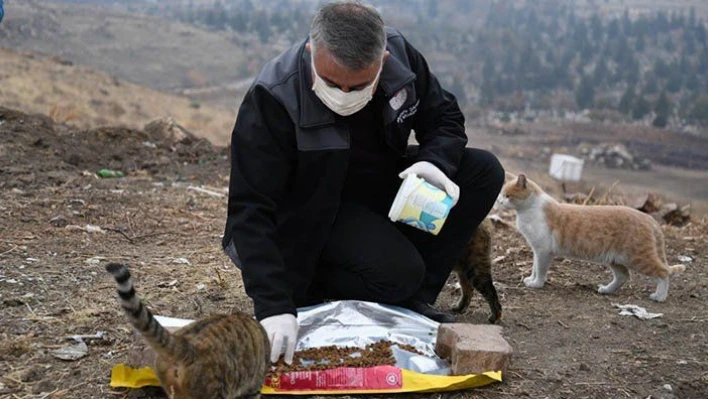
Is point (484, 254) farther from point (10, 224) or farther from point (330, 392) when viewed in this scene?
point (10, 224)

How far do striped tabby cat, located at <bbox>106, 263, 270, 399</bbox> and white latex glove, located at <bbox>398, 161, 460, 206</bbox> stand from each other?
3.47 feet

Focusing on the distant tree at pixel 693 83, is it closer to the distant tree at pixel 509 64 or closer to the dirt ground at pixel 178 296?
the distant tree at pixel 509 64

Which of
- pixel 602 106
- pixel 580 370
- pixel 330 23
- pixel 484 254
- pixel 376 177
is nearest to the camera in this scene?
pixel 330 23

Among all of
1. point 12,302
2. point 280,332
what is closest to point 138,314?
point 280,332

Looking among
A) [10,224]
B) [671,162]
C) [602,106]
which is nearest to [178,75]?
[602,106]

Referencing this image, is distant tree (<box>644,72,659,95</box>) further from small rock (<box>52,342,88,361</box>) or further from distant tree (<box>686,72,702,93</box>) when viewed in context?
small rock (<box>52,342,88,361</box>)

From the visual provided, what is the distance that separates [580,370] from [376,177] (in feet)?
4.20

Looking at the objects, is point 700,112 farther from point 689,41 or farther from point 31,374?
point 31,374

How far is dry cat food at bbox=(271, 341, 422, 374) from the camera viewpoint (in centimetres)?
329

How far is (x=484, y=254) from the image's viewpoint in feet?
14.1

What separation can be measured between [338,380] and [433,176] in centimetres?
98

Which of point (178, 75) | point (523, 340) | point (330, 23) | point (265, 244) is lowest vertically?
point (178, 75)

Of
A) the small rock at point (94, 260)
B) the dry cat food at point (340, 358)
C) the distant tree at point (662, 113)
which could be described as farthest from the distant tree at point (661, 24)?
the dry cat food at point (340, 358)

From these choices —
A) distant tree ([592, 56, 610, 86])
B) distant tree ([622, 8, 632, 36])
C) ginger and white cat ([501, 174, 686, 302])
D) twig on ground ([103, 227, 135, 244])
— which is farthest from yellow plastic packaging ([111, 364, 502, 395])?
distant tree ([622, 8, 632, 36])
